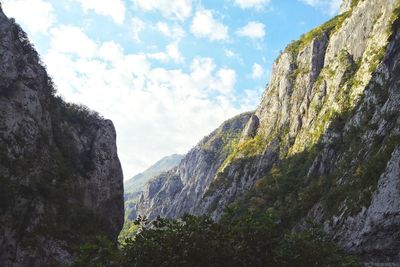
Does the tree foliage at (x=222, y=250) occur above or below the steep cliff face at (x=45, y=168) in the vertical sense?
below

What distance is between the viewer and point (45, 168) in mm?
64375

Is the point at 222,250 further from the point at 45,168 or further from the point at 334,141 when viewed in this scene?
the point at 334,141

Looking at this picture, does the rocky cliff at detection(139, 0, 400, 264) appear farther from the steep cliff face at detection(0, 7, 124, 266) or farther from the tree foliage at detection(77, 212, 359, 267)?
the steep cliff face at detection(0, 7, 124, 266)

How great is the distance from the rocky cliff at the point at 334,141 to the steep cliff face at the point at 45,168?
23702mm

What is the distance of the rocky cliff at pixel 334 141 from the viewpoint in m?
48.5

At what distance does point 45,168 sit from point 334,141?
2063 inches

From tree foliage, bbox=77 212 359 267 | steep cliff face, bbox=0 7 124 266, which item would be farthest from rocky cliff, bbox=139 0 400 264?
steep cliff face, bbox=0 7 124 266

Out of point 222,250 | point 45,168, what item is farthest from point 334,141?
point 222,250

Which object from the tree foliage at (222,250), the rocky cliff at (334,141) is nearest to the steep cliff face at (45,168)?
the rocky cliff at (334,141)

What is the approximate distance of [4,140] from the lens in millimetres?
59688

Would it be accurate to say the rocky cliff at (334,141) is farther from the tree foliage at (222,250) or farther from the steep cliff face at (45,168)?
the steep cliff face at (45,168)

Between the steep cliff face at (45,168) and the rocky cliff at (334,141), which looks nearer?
the rocky cliff at (334,141)

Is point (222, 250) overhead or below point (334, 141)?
below

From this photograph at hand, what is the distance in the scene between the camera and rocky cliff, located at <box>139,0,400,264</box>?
48.5 m
